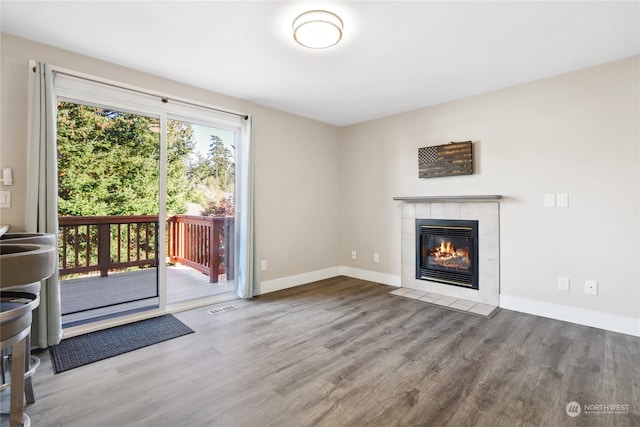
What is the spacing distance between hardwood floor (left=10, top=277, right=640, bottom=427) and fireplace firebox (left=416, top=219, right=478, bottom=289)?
2.34ft

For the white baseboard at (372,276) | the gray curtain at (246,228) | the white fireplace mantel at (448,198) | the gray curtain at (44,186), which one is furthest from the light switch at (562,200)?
the gray curtain at (44,186)

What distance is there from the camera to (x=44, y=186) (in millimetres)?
2391

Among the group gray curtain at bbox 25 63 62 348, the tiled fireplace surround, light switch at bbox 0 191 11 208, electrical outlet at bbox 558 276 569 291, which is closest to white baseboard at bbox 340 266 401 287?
the tiled fireplace surround

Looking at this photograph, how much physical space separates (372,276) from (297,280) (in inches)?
44.6

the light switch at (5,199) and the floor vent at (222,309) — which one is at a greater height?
the light switch at (5,199)

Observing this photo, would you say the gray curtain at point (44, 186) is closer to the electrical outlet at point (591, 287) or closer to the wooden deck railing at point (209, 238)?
the wooden deck railing at point (209, 238)

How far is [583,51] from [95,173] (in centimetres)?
473

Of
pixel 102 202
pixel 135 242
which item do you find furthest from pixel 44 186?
pixel 135 242

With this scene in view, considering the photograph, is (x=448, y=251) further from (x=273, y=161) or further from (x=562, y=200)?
(x=273, y=161)

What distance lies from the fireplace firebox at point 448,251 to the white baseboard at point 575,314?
43 centimetres

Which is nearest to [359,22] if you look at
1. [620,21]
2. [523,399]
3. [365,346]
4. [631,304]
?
[620,21]

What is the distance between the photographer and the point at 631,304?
8.73 feet

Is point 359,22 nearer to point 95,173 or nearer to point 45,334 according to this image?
point 95,173

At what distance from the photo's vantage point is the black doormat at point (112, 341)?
224cm
